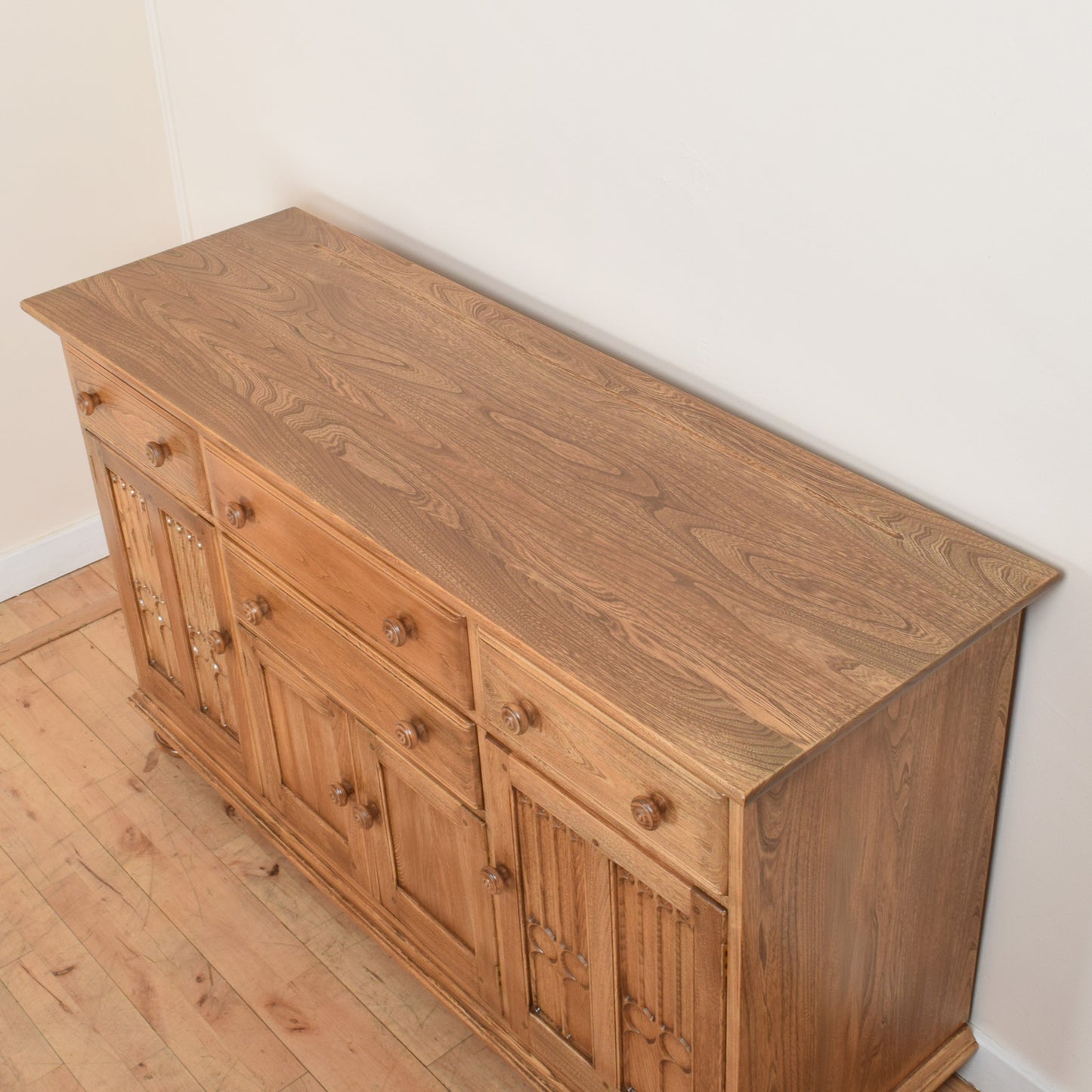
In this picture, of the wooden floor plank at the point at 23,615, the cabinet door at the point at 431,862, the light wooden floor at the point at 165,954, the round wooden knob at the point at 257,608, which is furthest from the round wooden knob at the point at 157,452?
the wooden floor plank at the point at 23,615

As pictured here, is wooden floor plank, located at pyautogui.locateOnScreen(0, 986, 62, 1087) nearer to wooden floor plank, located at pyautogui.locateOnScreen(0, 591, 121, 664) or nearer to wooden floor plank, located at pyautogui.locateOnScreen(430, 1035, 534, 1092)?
wooden floor plank, located at pyautogui.locateOnScreen(430, 1035, 534, 1092)

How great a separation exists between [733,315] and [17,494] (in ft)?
6.02

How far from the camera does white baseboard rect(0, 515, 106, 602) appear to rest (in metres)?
2.95

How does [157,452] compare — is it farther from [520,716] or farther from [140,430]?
[520,716]

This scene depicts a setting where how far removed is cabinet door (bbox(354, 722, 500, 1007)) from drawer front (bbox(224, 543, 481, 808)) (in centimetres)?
4

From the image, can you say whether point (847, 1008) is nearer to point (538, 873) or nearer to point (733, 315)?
point (538, 873)

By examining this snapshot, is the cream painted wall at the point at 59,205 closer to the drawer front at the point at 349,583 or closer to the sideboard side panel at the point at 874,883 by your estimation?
the drawer front at the point at 349,583

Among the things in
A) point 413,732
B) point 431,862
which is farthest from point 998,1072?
point 413,732

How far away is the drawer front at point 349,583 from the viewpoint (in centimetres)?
155

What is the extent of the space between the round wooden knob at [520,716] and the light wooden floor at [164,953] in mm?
729

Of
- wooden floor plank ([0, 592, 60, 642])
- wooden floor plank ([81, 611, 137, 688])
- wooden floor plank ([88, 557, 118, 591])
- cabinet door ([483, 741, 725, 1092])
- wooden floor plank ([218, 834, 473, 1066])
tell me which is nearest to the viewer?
cabinet door ([483, 741, 725, 1092])

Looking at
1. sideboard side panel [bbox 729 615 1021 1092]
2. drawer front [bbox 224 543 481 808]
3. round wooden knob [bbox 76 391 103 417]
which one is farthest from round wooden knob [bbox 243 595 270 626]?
sideboard side panel [bbox 729 615 1021 1092]

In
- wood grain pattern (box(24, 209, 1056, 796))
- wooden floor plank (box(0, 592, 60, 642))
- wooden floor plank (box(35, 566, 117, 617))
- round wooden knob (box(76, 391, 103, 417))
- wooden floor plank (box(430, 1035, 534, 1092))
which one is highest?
wood grain pattern (box(24, 209, 1056, 796))

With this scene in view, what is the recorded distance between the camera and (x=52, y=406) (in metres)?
2.90
